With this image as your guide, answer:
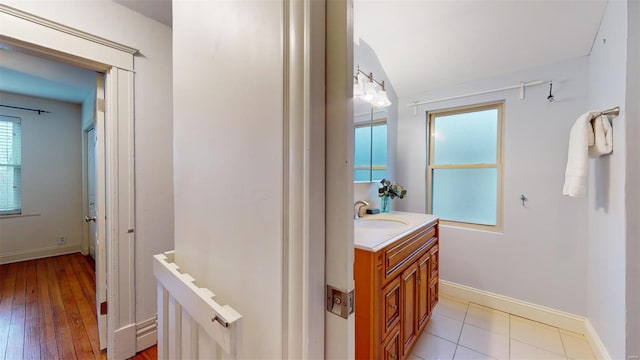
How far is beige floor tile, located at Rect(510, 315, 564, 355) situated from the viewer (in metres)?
1.82

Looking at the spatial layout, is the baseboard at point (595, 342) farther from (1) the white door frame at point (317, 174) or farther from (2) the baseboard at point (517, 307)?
(1) the white door frame at point (317, 174)

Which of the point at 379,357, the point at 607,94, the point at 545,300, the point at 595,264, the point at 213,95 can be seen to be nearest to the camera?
the point at 213,95

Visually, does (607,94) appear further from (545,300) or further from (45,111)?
(45,111)

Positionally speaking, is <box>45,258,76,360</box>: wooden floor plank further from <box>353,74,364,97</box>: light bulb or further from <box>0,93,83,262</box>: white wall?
<box>353,74,364,97</box>: light bulb

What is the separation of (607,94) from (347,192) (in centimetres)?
201

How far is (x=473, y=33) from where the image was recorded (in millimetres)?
1896

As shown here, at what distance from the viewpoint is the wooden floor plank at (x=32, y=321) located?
1710mm

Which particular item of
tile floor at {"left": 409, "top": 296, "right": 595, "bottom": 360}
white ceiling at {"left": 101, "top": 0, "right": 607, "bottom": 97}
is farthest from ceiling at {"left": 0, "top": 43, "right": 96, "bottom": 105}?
tile floor at {"left": 409, "top": 296, "right": 595, "bottom": 360}

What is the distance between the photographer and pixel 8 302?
2338 millimetres

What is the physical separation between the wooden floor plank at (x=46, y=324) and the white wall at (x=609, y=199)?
3.47 m

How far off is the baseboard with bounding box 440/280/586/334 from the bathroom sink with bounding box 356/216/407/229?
3.68 ft

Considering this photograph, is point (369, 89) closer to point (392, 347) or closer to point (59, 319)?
point (392, 347)

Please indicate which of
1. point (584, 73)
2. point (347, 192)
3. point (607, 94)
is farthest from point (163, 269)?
point (584, 73)

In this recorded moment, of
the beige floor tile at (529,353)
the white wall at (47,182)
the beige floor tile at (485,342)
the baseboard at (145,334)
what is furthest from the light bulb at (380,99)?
the white wall at (47,182)
